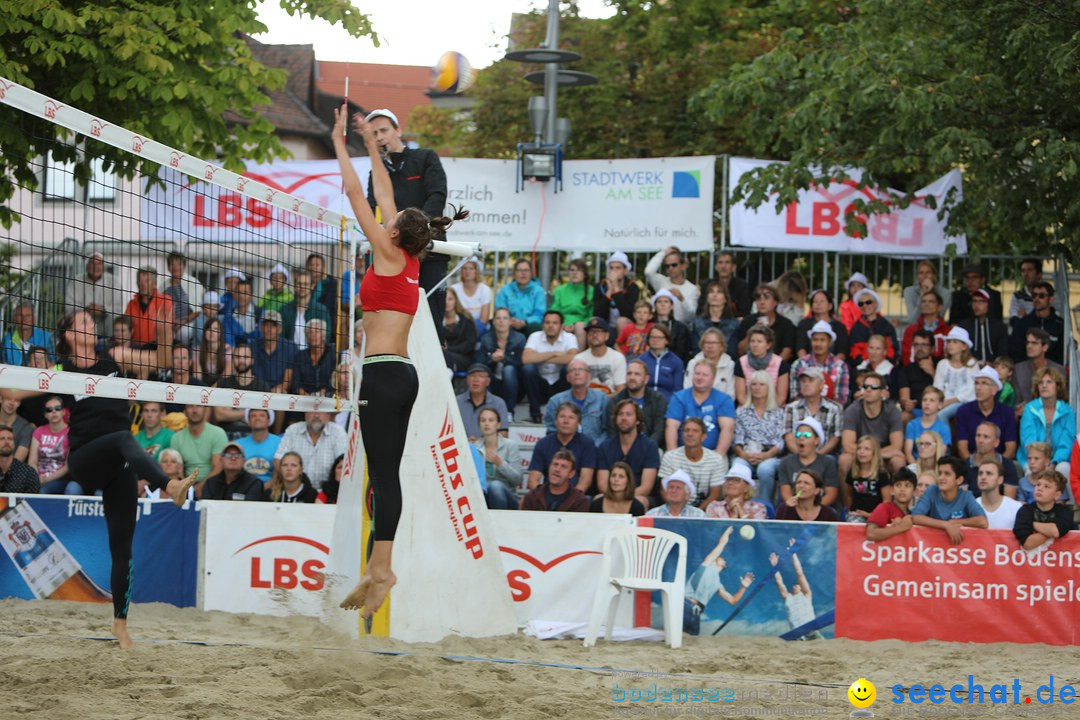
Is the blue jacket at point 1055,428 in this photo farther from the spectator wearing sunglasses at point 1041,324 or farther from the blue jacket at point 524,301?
the blue jacket at point 524,301

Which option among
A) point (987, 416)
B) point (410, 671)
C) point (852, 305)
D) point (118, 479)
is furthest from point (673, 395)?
point (118, 479)

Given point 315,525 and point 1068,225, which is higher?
point 1068,225

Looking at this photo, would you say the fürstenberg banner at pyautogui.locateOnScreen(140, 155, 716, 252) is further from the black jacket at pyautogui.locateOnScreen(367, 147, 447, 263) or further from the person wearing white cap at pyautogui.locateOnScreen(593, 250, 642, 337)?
the black jacket at pyautogui.locateOnScreen(367, 147, 447, 263)

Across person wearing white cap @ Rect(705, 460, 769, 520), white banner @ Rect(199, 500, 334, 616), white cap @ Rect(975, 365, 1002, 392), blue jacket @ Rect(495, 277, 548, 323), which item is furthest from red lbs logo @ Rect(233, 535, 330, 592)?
white cap @ Rect(975, 365, 1002, 392)

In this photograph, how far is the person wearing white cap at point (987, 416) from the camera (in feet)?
35.4

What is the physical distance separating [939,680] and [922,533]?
1.66 meters

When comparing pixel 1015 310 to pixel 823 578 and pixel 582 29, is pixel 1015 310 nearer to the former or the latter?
pixel 823 578

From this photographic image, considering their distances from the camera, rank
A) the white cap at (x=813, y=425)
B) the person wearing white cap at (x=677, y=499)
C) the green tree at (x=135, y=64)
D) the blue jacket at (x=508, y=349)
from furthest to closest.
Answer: the blue jacket at (x=508, y=349) < the white cap at (x=813, y=425) < the person wearing white cap at (x=677, y=499) < the green tree at (x=135, y=64)

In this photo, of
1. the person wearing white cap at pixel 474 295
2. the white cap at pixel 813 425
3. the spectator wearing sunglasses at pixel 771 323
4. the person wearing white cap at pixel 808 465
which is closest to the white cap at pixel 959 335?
the spectator wearing sunglasses at pixel 771 323

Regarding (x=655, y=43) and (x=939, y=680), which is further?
(x=655, y=43)

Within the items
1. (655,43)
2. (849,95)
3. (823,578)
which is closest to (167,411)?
(823,578)

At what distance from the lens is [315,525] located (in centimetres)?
973

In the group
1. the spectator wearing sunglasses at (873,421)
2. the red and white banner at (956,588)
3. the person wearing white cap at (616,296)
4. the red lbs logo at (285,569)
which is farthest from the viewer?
the person wearing white cap at (616,296)

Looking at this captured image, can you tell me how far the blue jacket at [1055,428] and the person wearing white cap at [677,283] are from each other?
3.57 metres
